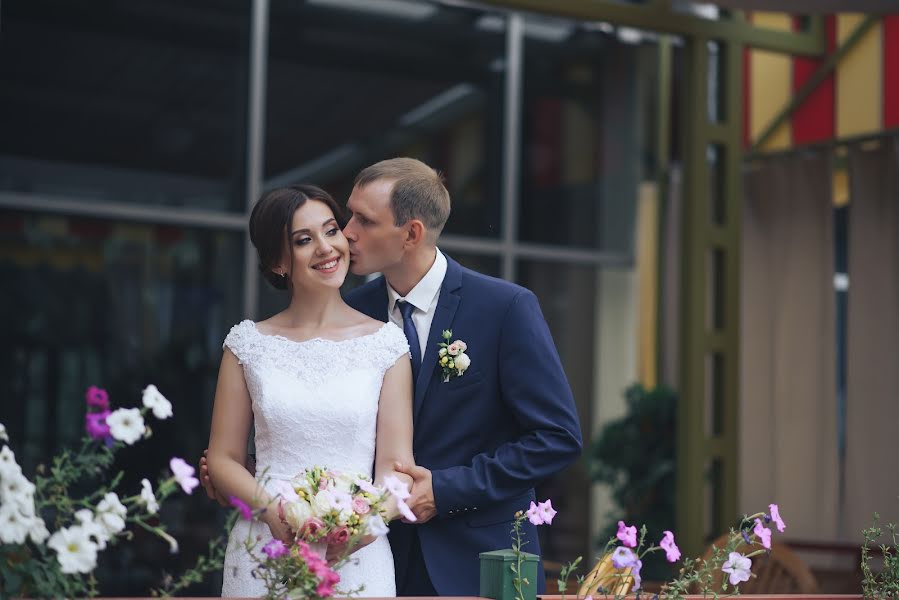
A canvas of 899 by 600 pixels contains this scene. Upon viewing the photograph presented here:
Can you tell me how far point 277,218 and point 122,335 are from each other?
401cm

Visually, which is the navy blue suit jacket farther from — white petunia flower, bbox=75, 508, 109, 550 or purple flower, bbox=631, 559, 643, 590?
white petunia flower, bbox=75, 508, 109, 550

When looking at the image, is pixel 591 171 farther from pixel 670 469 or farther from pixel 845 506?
pixel 845 506

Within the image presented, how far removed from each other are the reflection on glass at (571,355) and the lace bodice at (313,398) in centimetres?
484

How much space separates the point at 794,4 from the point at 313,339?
3.29 meters

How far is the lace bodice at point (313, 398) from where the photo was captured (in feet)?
9.27

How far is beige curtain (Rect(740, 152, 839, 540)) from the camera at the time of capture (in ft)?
21.5

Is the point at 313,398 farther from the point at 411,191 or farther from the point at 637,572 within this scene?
the point at 637,572

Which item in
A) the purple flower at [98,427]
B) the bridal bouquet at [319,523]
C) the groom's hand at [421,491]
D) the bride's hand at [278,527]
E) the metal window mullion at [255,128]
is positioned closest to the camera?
the purple flower at [98,427]

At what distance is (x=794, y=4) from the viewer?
5.34m

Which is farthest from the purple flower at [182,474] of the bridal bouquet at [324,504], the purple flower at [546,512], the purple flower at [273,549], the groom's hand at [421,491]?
the groom's hand at [421,491]

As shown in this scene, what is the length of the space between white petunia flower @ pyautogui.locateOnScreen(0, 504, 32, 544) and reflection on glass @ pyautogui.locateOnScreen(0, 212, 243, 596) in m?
4.91

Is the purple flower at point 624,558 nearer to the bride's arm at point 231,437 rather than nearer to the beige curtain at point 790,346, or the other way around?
the bride's arm at point 231,437

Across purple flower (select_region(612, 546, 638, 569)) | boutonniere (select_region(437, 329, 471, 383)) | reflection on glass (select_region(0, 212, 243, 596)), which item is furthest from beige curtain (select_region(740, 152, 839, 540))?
purple flower (select_region(612, 546, 638, 569))

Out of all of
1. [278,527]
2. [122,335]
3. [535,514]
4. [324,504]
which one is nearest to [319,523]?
[324,504]
